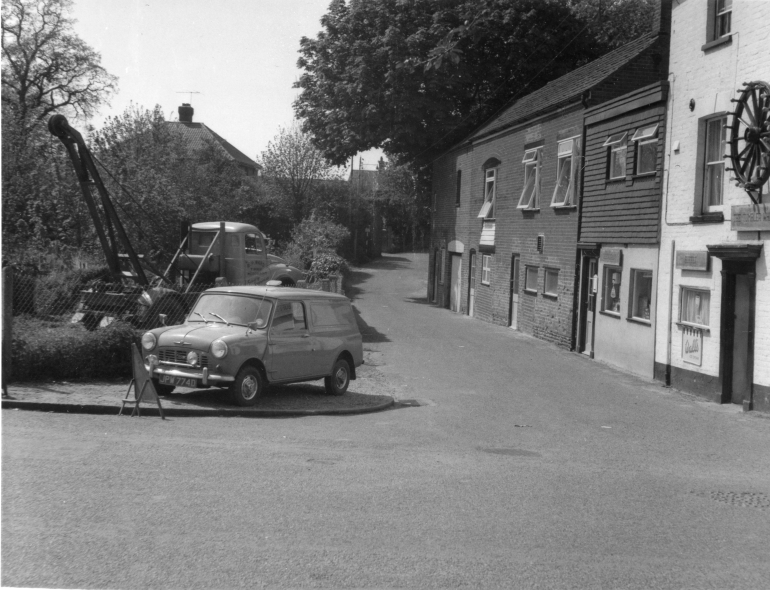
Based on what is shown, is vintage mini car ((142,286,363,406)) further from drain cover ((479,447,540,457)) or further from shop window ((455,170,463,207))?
shop window ((455,170,463,207))

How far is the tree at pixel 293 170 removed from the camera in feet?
182

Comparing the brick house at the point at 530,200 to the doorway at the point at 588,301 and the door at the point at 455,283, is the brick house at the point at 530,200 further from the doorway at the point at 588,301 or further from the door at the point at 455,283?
the doorway at the point at 588,301

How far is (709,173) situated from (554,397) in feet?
18.1

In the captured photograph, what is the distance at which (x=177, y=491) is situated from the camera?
6.87m

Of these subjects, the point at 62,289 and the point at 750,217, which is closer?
the point at 750,217

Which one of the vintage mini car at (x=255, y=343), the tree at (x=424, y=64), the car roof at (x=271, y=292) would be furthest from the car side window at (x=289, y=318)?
the tree at (x=424, y=64)

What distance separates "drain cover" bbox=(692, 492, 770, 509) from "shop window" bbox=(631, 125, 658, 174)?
37.5 ft

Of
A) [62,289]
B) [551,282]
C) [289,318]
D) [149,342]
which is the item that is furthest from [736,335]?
[62,289]

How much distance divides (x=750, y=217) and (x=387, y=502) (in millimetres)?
10310

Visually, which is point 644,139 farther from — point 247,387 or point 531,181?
point 247,387

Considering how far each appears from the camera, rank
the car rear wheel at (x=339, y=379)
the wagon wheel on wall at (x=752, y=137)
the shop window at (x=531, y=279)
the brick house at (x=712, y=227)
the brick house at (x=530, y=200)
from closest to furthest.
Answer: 1. the car rear wheel at (x=339, y=379)
2. the wagon wheel on wall at (x=752, y=137)
3. the brick house at (x=712, y=227)
4. the brick house at (x=530, y=200)
5. the shop window at (x=531, y=279)

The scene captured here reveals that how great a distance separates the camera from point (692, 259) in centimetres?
1636

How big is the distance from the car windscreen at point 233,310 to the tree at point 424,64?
976 inches

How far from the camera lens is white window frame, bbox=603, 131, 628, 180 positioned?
20.1 metres
